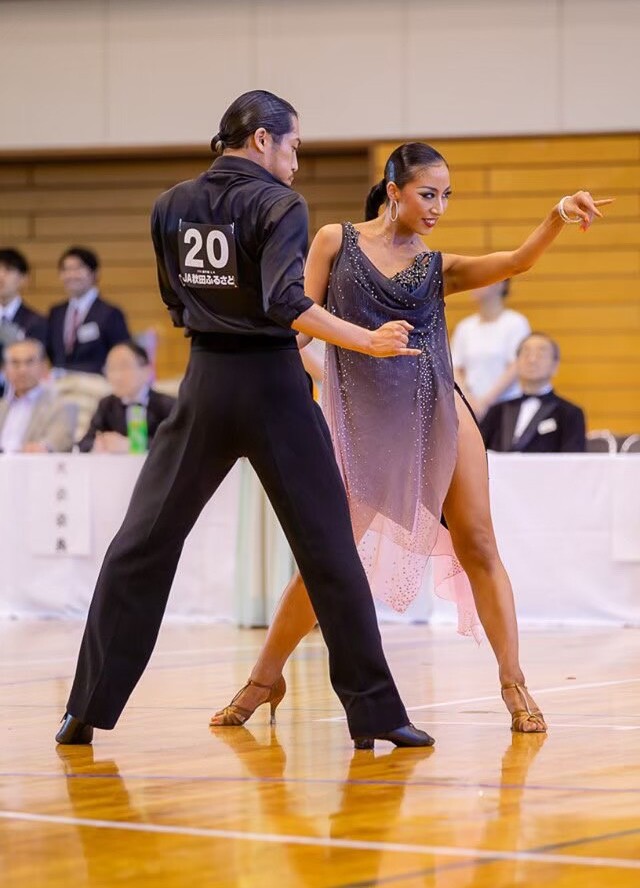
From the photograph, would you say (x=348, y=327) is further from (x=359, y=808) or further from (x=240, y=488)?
(x=240, y=488)

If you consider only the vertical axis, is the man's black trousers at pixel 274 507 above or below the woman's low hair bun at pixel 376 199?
below

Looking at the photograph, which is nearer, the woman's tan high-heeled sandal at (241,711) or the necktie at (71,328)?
the woman's tan high-heeled sandal at (241,711)

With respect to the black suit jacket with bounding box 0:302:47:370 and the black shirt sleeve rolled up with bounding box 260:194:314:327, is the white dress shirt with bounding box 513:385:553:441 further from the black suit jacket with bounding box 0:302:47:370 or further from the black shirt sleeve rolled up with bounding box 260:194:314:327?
the black shirt sleeve rolled up with bounding box 260:194:314:327

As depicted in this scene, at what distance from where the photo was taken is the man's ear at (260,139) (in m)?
3.82

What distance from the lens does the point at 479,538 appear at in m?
4.20

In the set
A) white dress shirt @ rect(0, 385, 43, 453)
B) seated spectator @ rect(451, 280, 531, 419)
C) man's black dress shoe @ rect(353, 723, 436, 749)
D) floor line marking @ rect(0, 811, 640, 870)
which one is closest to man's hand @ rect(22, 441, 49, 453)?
white dress shirt @ rect(0, 385, 43, 453)

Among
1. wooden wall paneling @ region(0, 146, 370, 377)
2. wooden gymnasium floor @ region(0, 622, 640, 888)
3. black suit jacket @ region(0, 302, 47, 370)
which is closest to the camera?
wooden gymnasium floor @ region(0, 622, 640, 888)

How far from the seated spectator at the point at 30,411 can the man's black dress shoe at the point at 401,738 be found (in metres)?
5.17

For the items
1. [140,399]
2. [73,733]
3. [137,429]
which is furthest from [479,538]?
[140,399]

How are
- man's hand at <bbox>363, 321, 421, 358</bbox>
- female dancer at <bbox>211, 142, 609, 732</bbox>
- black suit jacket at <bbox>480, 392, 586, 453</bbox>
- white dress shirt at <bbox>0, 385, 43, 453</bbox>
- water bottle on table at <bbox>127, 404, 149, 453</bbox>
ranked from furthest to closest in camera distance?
1. white dress shirt at <bbox>0, 385, 43, 453</bbox>
2. water bottle on table at <bbox>127, 404, 149, 453</bbox>
3. black suit jacket at <bbox>480, 392, 586, 453</bbox>
4. female dancer at <bbox>211, 142, 609, 732</bbox>
5. man's hand at <bbox>363, 321, 421, 358</bbox>

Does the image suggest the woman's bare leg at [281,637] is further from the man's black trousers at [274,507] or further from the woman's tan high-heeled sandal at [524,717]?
the woman's tan high-heeled sandal at [524,717]

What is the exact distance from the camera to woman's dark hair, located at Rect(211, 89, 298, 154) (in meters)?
3.83

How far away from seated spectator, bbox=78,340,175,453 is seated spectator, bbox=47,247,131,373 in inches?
67.3

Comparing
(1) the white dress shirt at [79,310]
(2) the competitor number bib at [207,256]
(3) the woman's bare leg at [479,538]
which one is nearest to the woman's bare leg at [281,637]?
(3) the woman's bare leg at [479,538]
